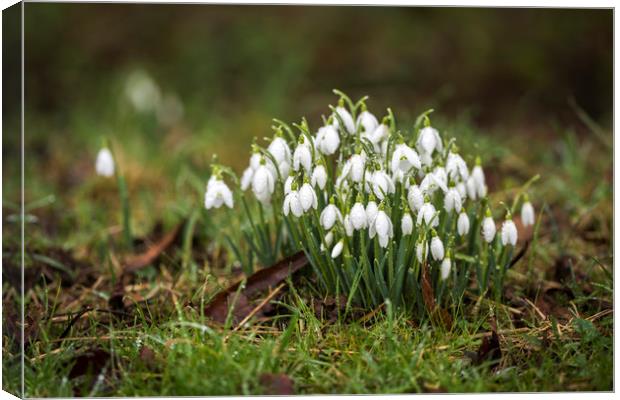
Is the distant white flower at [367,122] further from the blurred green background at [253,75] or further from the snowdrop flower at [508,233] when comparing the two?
the blurred green background at [253,75]

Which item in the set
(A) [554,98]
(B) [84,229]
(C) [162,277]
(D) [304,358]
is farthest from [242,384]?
(A) [554,98]

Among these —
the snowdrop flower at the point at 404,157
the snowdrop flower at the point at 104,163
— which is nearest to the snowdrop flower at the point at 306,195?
the snowdrop flower at the point at 404,157

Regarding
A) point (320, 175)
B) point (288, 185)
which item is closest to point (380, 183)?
point (320, 175)

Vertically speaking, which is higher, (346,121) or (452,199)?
(346,121)

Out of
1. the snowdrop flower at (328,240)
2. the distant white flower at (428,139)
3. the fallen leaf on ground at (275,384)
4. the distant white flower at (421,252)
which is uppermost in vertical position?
the distant white flower at (428,139)

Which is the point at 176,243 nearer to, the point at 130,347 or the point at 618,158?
the point at 130,347

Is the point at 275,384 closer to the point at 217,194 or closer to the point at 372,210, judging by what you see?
the point at 372,210
